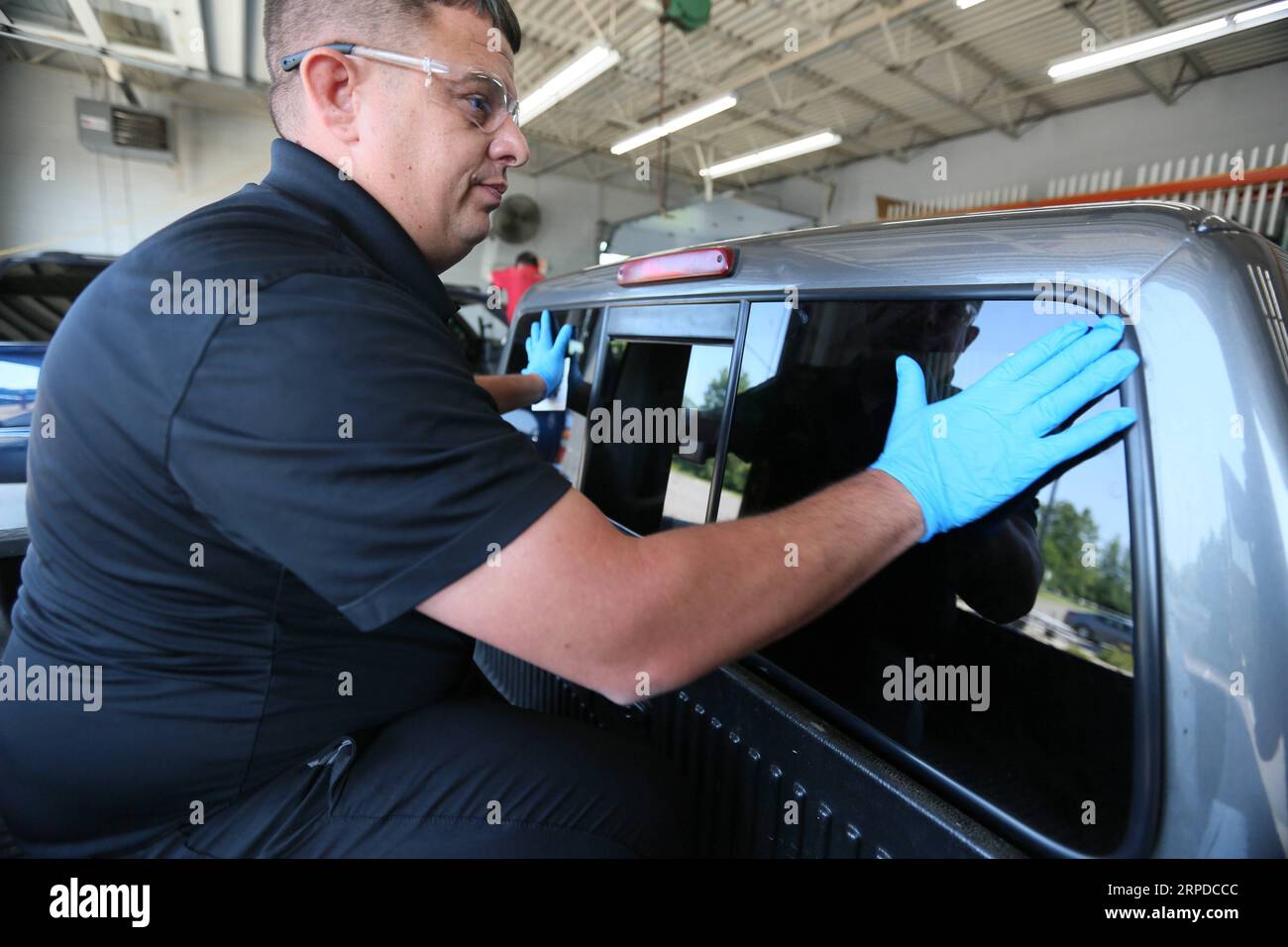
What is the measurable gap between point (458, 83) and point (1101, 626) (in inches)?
49.2

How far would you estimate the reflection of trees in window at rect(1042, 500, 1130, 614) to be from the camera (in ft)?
2.58

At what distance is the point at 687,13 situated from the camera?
22.2ft

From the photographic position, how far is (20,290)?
4035mm

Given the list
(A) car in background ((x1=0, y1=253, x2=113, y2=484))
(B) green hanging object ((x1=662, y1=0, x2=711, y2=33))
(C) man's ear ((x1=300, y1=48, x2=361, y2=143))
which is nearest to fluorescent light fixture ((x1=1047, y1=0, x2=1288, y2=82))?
(B) green hanging object ((x1=662, y1=0, x2=711, y2=33))

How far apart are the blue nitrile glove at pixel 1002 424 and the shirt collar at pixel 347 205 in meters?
0.84

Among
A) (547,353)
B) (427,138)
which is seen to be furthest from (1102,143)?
(427,138)

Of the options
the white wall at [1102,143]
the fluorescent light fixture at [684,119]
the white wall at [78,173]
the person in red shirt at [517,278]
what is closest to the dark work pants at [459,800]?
the person in red shirt at [517,278]

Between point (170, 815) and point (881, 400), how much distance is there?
1233 mm

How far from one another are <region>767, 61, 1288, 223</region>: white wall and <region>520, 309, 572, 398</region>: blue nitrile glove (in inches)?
440

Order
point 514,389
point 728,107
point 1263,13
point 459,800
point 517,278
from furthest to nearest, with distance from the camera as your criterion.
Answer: point 728,107
point 517,278
point 1263,13
point 514,389
point 459,800

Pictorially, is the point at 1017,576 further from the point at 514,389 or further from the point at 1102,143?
the point at 1102,143

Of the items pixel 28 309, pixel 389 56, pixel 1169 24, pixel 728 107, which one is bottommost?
pixel 389 56

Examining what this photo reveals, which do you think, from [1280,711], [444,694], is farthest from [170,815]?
[1280,711]

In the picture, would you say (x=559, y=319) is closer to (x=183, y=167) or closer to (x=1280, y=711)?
(x=1280, y=711)
